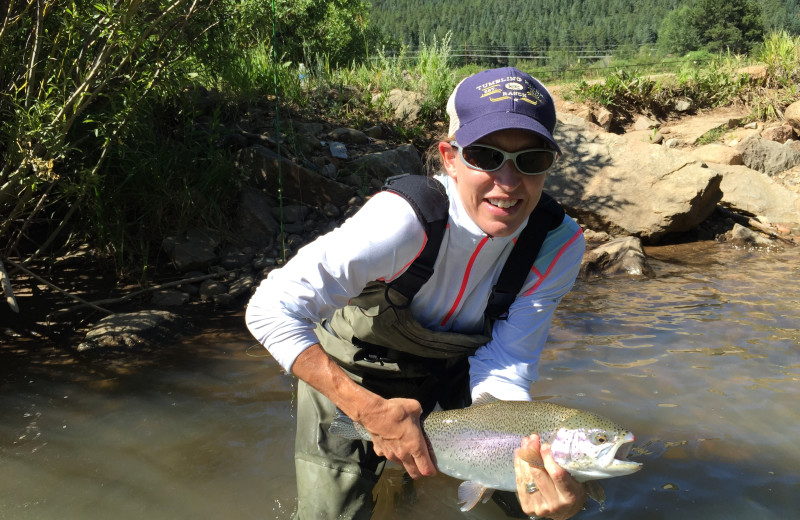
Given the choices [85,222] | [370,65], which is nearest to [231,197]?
[85,222]

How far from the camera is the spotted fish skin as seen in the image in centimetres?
221

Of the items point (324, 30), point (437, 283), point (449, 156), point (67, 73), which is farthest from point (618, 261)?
point (324, 30)

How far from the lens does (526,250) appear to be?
2.73 m

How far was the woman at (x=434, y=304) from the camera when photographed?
2.32 m

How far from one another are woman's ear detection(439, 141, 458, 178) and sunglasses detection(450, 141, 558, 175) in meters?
0.09

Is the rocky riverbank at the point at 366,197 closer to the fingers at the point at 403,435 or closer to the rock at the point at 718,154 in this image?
the rock at the point at 718,154

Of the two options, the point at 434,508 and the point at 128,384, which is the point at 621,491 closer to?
the point at 434,508

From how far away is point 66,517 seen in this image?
335 centimetres

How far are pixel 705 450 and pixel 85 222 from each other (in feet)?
17.5

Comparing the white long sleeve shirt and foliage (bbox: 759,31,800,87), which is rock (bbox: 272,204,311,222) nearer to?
the white long sleeve shirt

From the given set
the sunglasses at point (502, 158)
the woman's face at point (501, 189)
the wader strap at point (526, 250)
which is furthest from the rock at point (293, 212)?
the sunglasses at point (502, 158)

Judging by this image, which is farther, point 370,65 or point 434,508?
point 370,65

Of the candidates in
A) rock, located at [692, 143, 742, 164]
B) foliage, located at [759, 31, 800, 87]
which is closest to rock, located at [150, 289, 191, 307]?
rock, located at [692, 143, 742, 164]

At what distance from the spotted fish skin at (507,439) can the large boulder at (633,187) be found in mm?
6626
